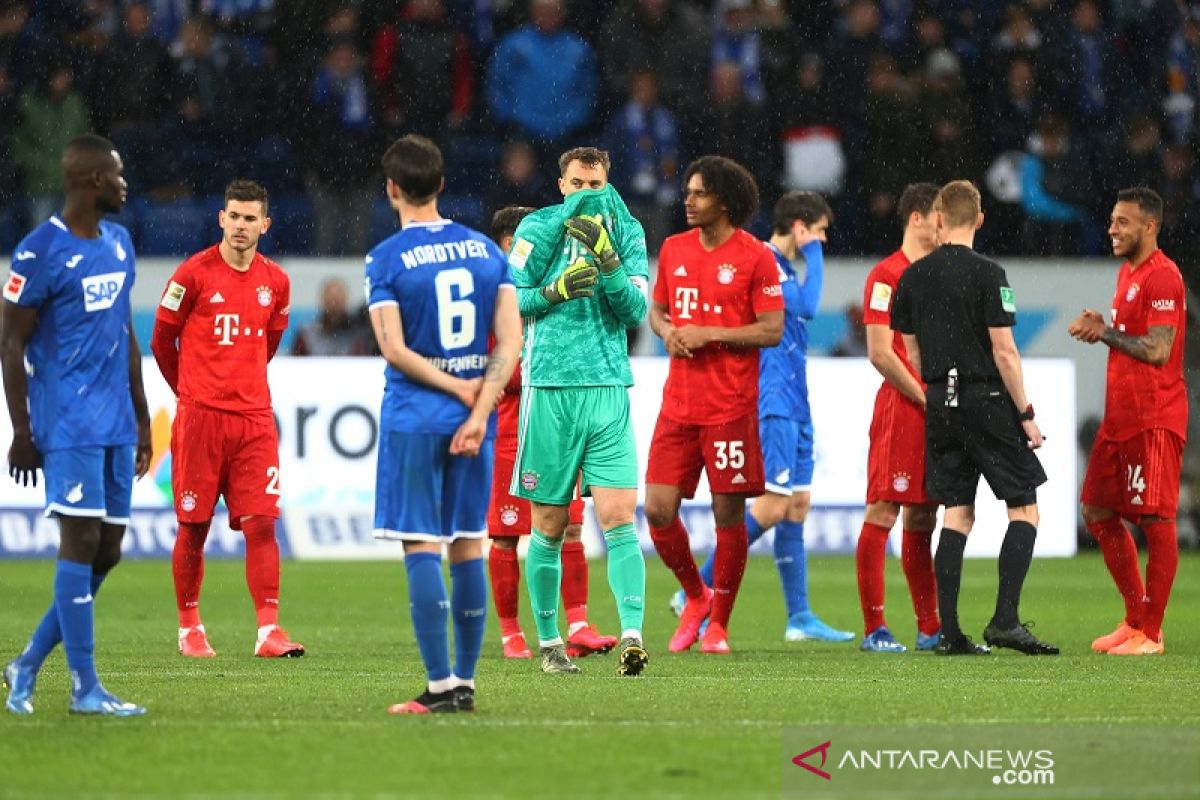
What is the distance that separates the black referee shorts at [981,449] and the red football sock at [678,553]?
1.30 meters

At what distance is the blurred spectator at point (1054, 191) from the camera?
20750 mm

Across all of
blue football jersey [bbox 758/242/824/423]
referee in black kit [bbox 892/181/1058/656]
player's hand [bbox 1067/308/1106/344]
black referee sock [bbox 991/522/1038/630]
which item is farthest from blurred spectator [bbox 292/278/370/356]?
player's hand [bbox 1067/308/1106/344]

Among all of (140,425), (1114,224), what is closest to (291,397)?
(1114,224)

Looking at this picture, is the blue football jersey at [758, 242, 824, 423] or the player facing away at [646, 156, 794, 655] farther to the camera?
the blue football jersey at [758, 242, 824, 423]

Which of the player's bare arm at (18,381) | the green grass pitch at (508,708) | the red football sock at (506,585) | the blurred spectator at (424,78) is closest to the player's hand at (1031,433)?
the green grass pitch at (508,708)

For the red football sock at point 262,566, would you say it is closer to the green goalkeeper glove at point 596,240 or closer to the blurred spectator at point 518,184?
the green goalkeeper glove at point 596,240

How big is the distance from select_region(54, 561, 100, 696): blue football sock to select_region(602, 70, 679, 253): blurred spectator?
A: 522 inches

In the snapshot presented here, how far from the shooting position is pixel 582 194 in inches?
379

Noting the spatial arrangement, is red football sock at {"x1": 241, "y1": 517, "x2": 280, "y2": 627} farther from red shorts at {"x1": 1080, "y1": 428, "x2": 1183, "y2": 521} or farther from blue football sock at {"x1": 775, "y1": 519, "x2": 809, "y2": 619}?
red shorts at {"x1": 1080, "y1": 428, "x2": 1183, "y2": 521}

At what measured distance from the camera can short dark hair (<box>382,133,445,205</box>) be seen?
727cm

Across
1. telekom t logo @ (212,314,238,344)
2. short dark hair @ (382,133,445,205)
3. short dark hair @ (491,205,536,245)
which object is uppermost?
short dark hair @ (491,205,536,245)

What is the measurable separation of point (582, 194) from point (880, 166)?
11496 mm

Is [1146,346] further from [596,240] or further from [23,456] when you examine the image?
[23,456]

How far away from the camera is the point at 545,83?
21078mm
